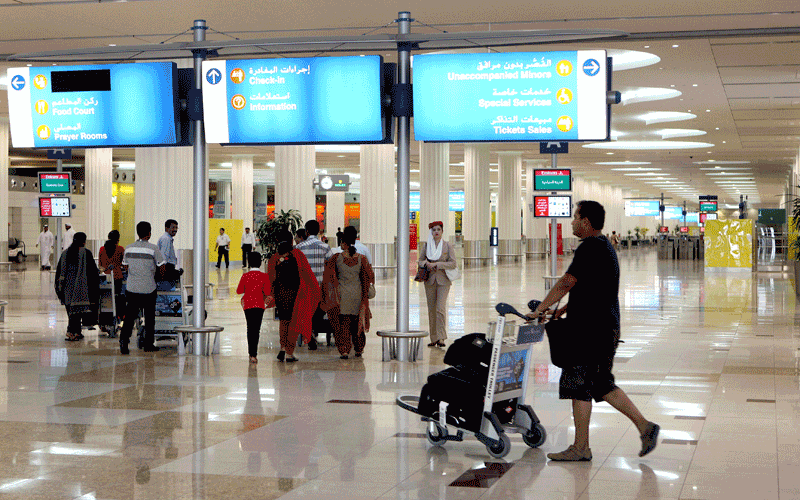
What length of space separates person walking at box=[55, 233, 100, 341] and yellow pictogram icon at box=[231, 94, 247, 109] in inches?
118

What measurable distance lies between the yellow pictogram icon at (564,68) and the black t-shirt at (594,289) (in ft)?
13.3

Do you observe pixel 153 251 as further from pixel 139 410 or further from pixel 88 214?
pixel 88 214

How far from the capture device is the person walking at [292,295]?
31.9 feet

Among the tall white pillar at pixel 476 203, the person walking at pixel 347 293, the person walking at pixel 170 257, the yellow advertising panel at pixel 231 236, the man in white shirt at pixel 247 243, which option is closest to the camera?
the person walking at pixel 347 293

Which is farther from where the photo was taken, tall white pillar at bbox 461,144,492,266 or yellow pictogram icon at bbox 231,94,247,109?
tall white pillar at bbox 461,144,492,266

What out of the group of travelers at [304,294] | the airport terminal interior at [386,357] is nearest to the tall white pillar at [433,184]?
Result: the airport terminal interior at [386,357]

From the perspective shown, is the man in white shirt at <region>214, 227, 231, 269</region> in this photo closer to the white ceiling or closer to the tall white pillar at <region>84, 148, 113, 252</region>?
the tall white pillar at <region>84, 148, 113, 252</region>

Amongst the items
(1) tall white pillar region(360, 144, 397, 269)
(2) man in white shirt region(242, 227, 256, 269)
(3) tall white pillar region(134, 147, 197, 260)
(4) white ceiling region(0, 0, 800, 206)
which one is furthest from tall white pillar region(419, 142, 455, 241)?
(3) tall white pillar region(134, 147, 197, 260)

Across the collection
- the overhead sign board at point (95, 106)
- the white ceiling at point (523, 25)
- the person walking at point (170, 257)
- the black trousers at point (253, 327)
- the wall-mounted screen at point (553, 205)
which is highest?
the white ceiling at point (523, 25)

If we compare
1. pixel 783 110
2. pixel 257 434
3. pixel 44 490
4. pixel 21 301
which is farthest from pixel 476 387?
pixel 783 110

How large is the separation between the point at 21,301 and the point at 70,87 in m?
8.74

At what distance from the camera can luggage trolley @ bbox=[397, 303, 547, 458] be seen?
543 centimetres

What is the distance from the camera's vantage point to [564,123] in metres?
9.07

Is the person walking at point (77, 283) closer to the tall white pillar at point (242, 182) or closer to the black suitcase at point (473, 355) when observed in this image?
the black suitcase at point (473, 355)
